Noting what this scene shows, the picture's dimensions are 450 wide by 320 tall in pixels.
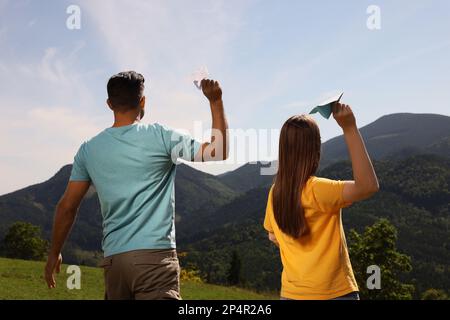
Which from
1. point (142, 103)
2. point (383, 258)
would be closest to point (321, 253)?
point (142, 103)

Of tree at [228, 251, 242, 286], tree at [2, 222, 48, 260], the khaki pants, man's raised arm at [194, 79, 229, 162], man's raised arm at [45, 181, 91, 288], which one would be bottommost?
tree at [228, 251, 242, 286]

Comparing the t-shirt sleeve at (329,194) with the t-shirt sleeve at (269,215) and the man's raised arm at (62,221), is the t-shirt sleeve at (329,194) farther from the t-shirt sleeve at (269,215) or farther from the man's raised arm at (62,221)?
the man's raised arm at (62,221)

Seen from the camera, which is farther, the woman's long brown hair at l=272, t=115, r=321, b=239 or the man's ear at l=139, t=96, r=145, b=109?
the man's ear at l=139, t=96, r=145, b=109

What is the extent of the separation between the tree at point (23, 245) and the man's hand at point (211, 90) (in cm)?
10741

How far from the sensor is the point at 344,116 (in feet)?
10.3

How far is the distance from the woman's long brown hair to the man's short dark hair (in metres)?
1.07

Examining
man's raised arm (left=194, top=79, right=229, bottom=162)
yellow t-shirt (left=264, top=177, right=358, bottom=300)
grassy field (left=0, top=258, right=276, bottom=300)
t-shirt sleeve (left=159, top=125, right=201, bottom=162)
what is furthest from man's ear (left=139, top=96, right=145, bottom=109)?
grassy field (left=0, top=258, right=276, bottom=300)

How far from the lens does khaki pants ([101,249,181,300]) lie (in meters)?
3.57

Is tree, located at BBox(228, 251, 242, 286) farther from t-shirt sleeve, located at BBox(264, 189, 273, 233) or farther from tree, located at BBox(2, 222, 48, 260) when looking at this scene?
t-shirt sleeve, located at BBox(264, 189, 273, 233)

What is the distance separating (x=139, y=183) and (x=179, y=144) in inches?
15.0

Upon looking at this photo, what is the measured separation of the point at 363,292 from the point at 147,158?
69135 millimetres

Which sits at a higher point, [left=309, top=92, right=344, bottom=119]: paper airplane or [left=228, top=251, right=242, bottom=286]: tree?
[left=309, top=92, right=344, bottom=119]: paper airplane
